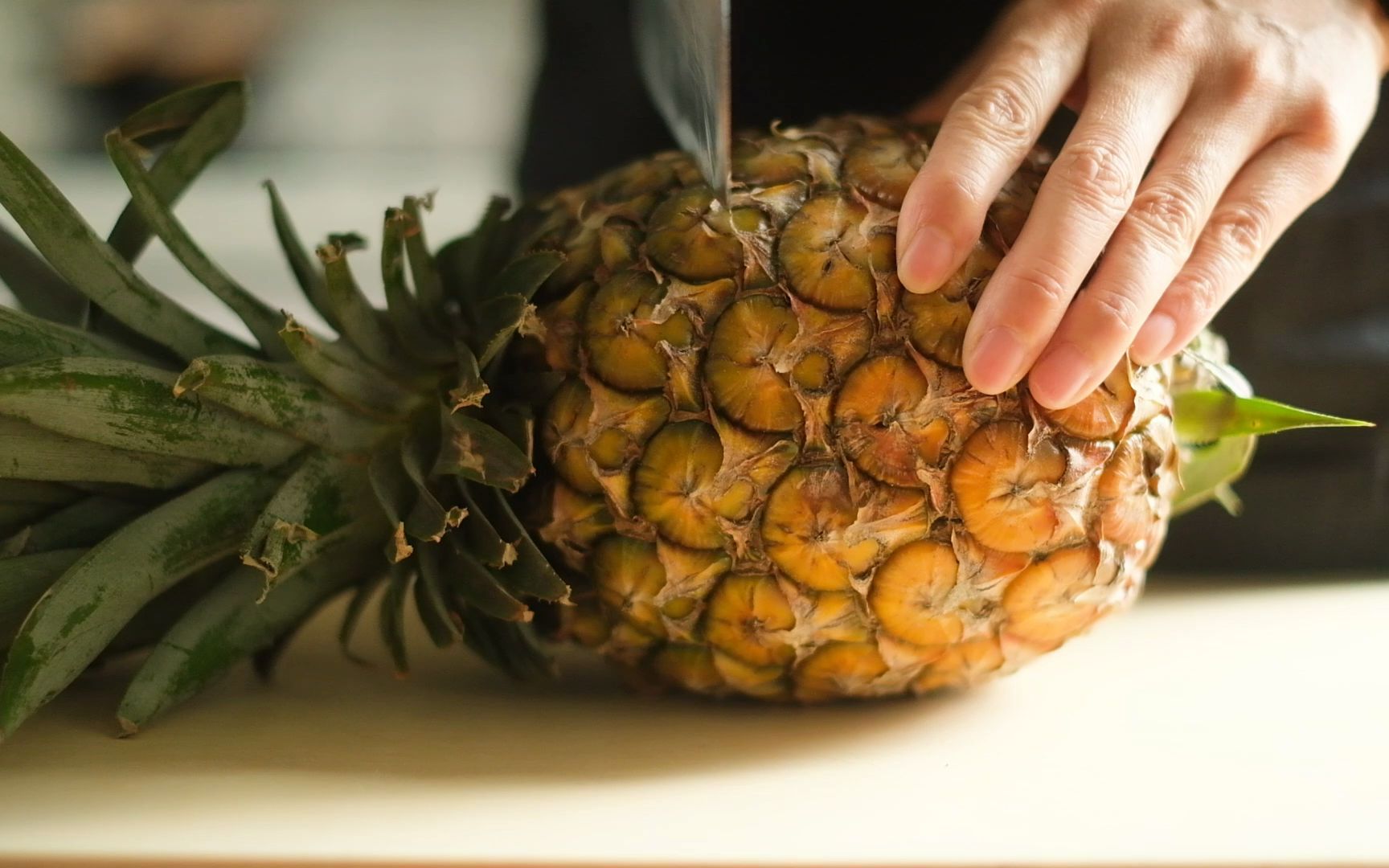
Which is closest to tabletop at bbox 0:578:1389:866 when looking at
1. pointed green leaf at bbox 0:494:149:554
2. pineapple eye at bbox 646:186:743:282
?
pointed green leaf at bbox 0:494:149:554

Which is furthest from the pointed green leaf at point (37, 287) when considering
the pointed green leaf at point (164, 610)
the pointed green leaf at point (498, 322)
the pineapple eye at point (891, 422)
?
the pineapple eye at point (891, 422)

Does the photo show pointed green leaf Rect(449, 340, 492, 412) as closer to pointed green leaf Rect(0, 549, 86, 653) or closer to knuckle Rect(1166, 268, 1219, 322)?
pointed green leaf Rect(0, 549, 86, 653)

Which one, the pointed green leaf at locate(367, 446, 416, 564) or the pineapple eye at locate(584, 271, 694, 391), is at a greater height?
the pineapple eye at locate(584, 271, 694, 391)

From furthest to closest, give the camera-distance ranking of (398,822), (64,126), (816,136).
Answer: (64,126)
(816,136)
(398,822)

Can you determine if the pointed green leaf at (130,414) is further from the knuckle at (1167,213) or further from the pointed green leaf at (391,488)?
the knuckle at (1167,213)

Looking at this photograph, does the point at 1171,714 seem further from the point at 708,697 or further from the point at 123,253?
the point at 123,253

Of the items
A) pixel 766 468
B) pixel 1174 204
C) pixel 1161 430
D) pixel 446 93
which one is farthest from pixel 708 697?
pixel 446 93

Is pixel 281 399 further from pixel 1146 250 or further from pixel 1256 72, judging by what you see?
pixel 1256 72
